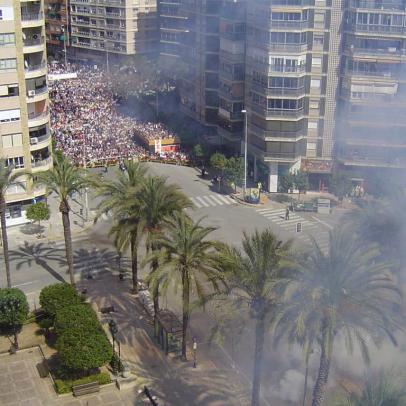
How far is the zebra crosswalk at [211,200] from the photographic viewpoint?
40.5m

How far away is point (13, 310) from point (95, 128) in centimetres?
3024

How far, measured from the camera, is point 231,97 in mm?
45438

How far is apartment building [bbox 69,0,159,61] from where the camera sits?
73.1 m

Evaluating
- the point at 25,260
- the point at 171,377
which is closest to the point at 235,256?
the point at 171,377

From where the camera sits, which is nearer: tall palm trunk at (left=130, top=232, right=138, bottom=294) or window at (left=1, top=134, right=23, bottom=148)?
tall palm trunk at (left=130, top=232, right=138, bottom=294)

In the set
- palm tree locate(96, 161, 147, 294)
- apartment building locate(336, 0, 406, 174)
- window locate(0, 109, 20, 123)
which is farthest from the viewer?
apartment building locate(336, 0, 406, 174)

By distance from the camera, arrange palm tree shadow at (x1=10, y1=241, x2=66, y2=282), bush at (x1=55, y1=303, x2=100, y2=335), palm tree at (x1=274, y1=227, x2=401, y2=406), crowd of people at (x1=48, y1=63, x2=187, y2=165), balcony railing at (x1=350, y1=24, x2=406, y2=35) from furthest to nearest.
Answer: crowd of people at (x1=48, y1=63, x2=187, y2=165) < balcony railing at (x1=350, y1=24, x2=406, y2=35) < palm tree shadow at (x1=10, y1=241, x2=66, y2=282) < bush at (x1=55, y1=303, x2=100, y2=335) < palm tree at (x1=274, y1=227, x2=401, y2=406)

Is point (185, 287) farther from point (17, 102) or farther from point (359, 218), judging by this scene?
point (17, 102)

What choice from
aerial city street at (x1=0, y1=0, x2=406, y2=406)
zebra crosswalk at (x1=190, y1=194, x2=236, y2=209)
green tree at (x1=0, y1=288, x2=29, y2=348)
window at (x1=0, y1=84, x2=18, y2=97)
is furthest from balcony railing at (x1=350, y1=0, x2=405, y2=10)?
green tree at (x1=0, y1=288, x2=29, y2=348)

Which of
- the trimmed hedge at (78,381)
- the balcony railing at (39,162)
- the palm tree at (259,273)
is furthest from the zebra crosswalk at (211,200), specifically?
the palm tree at (259,273)

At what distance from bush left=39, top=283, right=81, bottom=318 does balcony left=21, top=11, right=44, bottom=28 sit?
53.0 ft

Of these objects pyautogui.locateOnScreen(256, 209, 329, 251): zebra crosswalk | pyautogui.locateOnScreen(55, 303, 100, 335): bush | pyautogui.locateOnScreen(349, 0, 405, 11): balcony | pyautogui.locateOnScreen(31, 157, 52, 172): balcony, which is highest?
pyautogui.locateOnScreen(349, 0, 405, 11): balcony

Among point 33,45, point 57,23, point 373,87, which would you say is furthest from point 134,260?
point 57,23

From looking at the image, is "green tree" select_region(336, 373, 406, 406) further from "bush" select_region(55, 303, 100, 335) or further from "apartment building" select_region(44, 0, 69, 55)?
"apartment building" select_region(44, 0, 69, 55)
